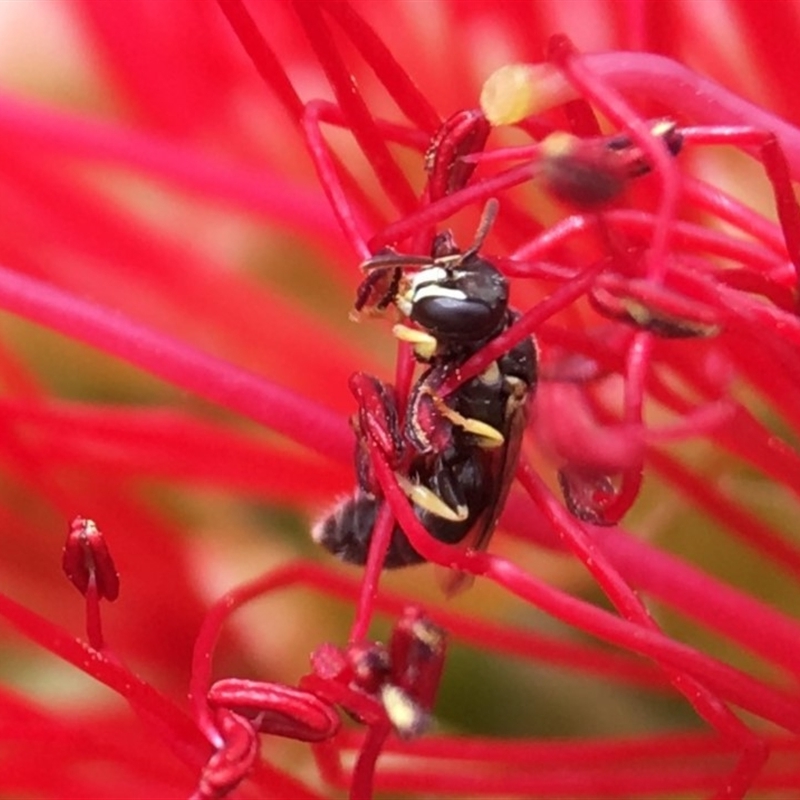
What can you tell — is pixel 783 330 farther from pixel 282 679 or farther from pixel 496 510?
pixel 282 679

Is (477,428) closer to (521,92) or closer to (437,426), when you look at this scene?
(437,426)

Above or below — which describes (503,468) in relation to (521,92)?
below

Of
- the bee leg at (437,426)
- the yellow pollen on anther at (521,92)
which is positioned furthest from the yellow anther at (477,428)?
the yellow pollen on anther at (521,92)

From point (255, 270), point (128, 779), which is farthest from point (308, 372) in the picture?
point (128, 779)

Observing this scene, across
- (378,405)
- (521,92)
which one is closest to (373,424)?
(378,405)

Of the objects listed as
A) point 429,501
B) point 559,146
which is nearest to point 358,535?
point 429,501

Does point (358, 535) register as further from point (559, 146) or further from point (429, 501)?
point (559, 146)

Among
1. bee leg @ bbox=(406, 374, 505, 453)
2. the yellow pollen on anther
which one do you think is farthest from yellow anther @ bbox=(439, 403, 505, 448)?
the yellow pollen on anther

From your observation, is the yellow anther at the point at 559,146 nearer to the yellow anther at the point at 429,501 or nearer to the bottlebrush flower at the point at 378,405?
the bottlebrush flower at the point at 378,405
